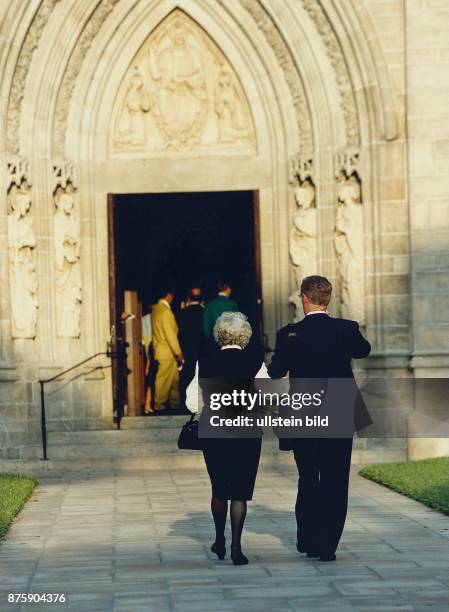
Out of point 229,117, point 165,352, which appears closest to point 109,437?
point 165,352

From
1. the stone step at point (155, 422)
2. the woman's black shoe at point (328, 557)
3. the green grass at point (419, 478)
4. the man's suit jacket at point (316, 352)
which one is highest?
the man's suit jacket at point (316, 352)

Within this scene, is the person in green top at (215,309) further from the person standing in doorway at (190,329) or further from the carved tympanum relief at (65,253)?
the carved tympanum relief at (65,253)

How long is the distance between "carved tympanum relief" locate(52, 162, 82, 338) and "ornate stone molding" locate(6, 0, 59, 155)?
0.68m

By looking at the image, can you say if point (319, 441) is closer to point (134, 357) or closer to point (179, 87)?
point (179, 87)

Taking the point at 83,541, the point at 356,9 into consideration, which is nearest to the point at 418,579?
the point at 83,541

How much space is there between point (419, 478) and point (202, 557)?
4.87m

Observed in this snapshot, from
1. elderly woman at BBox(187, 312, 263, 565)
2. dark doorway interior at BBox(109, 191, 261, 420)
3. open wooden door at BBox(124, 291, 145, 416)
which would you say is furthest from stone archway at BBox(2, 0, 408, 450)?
elderly woman at BBox(187, 312, 263, 565)

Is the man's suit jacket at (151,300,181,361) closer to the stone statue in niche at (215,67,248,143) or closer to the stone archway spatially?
the stone archway

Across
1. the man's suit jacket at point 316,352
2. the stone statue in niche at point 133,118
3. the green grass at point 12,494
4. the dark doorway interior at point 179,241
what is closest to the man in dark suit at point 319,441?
the man's suit jacket at point 316,352

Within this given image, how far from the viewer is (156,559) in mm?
9586

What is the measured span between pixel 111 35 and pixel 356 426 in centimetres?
965

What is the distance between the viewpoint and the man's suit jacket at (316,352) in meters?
9.41

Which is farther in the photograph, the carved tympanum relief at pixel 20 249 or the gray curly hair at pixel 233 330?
the carved tympanum relief at pixel 20 249

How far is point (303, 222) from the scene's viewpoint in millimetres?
17562
